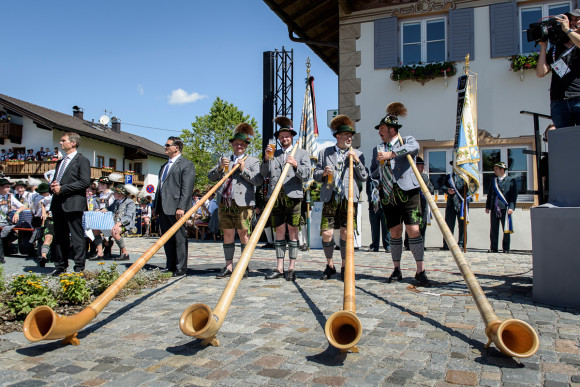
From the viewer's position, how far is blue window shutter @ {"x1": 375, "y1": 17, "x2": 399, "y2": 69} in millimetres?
12203

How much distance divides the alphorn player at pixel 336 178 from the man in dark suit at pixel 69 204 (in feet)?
10.4

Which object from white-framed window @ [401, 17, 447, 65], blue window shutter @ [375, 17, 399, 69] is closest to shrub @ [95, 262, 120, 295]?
blue window shutter @ [375, 17, 399, 69]

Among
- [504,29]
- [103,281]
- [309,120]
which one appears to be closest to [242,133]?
[103,281]

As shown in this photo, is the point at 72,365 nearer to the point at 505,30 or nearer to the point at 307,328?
the point at 307,328

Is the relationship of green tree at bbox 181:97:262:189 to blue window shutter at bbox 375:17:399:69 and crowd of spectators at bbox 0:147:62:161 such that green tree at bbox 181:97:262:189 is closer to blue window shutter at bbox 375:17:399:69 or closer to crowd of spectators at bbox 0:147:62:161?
crowd of spectators at bbox 0:147:62:161

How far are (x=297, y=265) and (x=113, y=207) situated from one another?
155 inches

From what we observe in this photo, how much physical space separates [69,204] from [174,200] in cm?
134

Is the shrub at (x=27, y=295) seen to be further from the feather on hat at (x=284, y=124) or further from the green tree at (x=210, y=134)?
the green tree at (x=210, y=134)

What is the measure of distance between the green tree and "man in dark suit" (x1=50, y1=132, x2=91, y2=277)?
3374 centimetres

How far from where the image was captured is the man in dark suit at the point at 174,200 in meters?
6.35

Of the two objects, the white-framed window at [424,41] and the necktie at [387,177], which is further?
the white-framed window at [424,41]

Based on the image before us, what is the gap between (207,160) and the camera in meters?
40.1

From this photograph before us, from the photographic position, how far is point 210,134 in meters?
40.9

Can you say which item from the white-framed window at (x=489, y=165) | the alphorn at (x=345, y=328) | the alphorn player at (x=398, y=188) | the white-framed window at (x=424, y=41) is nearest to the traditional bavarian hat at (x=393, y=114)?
the alphorn player at (x=398, y=188)
